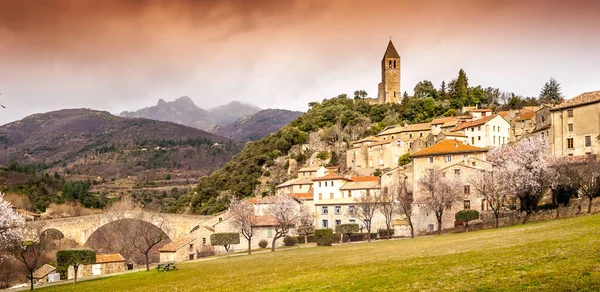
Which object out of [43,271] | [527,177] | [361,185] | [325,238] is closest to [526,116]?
[361,185]

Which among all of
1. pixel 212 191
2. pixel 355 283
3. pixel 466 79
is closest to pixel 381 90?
pixel 466 79

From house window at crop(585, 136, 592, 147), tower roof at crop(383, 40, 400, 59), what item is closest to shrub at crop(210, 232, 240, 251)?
house window at crop(585, 136, 592, 147)

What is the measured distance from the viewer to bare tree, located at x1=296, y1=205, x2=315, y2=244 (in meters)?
75.8

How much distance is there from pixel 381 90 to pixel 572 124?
78.8 meters

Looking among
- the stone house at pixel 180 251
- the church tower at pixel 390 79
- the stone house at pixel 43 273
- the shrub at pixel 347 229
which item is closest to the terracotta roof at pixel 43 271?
the stone house at pixel 43 273

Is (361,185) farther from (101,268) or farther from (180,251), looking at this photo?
(101,268)

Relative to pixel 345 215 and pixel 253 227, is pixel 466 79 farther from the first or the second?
pixel 253 227

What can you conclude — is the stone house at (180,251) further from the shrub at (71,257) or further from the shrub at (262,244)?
the shrub at (71,257)

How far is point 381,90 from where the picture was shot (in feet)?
476

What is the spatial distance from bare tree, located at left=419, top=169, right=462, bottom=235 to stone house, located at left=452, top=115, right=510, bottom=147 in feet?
87.3

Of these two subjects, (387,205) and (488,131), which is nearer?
(387,205)

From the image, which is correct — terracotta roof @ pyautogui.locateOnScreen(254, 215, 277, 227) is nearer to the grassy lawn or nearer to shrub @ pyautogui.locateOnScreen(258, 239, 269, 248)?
shrub @ pyautogui.locateOnScreen(258, 239, 269, 248)

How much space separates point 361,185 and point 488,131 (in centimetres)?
2628

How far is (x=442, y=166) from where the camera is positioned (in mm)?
72812
